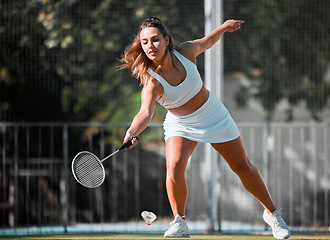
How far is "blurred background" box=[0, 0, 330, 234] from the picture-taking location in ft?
25.9

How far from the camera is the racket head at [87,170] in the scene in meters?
3.88

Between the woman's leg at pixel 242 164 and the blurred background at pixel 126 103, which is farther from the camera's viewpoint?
the blurred background at pixel 126 103

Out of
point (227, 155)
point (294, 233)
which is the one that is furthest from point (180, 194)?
point (294, 233)

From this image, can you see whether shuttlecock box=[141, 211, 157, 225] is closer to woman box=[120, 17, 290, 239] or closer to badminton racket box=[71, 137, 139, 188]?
woman box=[120, 17, 290, 239]

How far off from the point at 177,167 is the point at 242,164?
20.5 inches

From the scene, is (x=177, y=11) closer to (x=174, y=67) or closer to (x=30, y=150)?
(x=30, y=150)

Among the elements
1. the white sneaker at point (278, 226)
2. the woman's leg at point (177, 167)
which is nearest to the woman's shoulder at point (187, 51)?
the woman's leg at point (177, 167)

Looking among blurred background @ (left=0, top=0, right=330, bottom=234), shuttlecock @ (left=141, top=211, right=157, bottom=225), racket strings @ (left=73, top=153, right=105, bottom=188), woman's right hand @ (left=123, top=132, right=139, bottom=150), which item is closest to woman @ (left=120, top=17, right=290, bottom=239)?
shuttlecock @ (left=141, top=211, right=157, bottom=225)

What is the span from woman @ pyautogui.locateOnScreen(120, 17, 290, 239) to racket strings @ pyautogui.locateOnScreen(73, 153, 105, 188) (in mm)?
607

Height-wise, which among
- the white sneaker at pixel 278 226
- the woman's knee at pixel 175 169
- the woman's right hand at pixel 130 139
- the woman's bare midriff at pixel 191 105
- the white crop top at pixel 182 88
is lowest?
the white sneaker at pixel 278 226

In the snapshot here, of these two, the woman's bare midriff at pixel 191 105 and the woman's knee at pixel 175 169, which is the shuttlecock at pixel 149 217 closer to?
the woman's knee at pixel 175 169

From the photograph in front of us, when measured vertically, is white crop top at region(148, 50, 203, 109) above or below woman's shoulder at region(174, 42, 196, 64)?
below

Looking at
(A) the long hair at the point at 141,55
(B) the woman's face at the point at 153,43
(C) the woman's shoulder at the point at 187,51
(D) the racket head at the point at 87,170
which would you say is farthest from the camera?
(C) the woman's shoulder at the point at 187,51

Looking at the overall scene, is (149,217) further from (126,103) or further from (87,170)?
(126,103)
